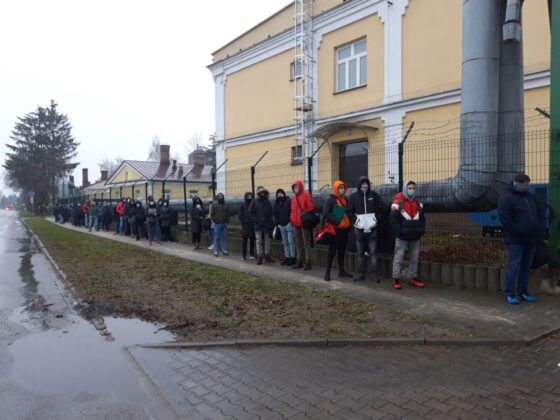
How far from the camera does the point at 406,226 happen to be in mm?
7133

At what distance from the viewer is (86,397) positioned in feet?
12.4

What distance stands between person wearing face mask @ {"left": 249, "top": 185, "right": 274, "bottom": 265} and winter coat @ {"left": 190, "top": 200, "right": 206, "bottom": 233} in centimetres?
361

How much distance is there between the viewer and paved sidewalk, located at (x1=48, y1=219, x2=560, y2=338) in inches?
205

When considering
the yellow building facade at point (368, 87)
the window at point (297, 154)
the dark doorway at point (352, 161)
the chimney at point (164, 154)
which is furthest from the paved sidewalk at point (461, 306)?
the chimney at point (164, 154)

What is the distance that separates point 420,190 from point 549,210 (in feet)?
7.16

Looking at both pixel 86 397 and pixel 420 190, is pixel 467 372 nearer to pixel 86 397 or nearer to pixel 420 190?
pixel 86 397

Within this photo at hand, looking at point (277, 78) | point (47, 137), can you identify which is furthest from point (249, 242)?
point (47, 137)

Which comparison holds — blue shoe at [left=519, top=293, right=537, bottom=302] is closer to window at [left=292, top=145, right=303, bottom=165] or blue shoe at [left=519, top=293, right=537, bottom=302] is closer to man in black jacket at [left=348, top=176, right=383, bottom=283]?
man in black jacket at [left=348, top=176, right=383, bottom=283]

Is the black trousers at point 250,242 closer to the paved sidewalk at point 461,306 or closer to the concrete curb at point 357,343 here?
the paved sidewalk at point 461,306

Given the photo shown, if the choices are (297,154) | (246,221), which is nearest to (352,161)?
(297,154)

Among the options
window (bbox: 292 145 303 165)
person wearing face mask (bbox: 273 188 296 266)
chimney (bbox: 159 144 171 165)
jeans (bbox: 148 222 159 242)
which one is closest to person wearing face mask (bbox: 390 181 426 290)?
person wearing face mask (bbox: 273 188 296 266)

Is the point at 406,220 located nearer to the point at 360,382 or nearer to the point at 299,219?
the point at 299,219

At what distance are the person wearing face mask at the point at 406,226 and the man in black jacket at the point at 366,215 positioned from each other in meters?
0.49

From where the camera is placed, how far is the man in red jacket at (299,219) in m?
9.02
